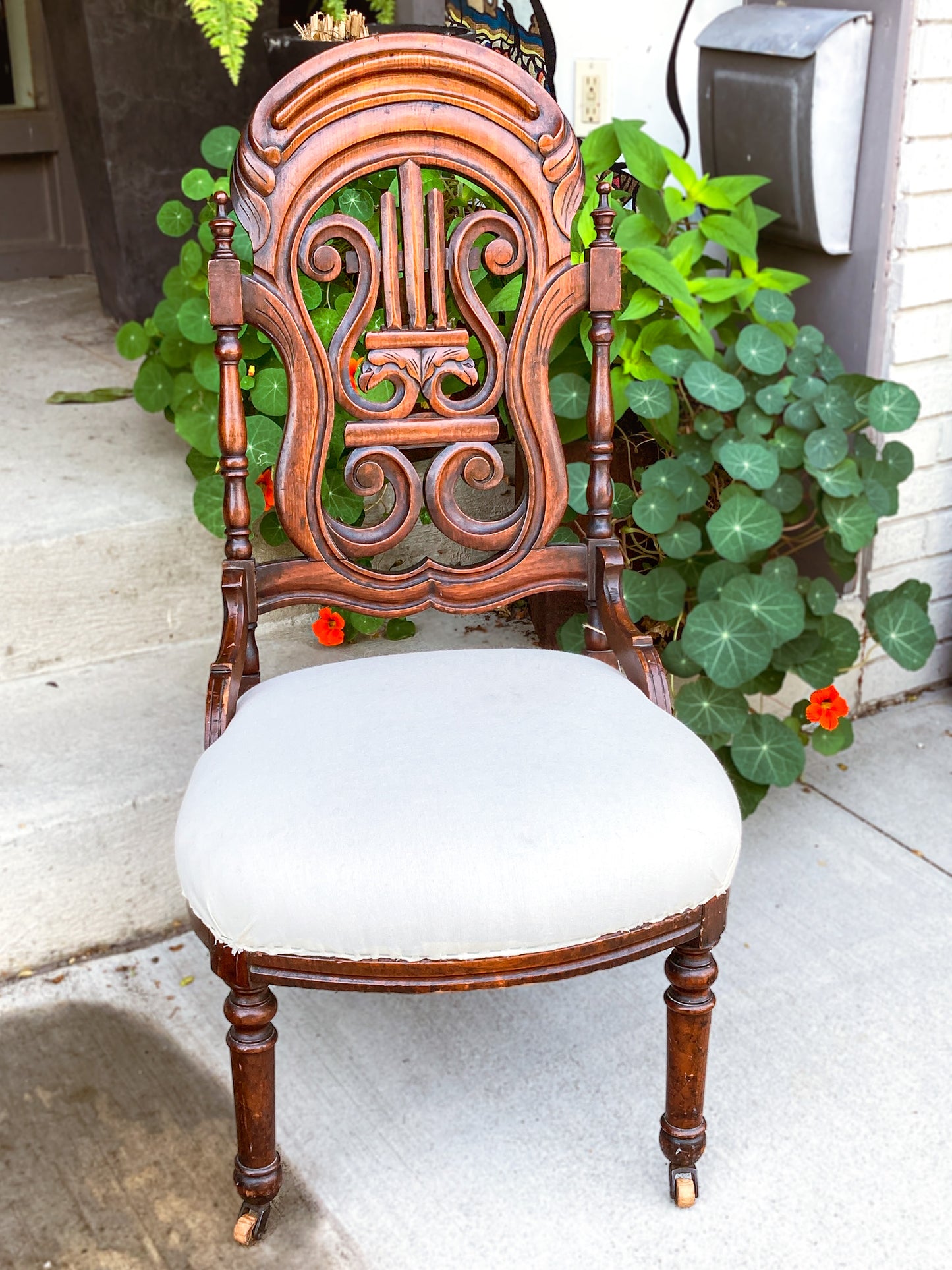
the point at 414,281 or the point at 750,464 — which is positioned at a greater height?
the point at 414,281

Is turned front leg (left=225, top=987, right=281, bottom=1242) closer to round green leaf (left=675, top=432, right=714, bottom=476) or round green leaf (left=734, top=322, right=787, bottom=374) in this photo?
round green leaf (left=675, top=432, right=714, bottom=476)

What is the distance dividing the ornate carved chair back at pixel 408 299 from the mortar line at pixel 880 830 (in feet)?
2.66

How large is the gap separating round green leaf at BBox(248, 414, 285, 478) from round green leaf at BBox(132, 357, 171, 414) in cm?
31

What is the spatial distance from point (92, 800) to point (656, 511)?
2.92ft

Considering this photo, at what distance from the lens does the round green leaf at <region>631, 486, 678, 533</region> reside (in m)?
1.87

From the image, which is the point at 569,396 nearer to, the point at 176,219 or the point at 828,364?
the point at 828,364

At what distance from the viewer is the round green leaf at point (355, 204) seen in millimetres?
1863

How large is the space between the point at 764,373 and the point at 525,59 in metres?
0.88

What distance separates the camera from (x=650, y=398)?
1840 millimetres

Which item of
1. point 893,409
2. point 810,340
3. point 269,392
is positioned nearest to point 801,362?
point 810,340

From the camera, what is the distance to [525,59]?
2359 millimetres

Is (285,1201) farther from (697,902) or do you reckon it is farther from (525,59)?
(525,59)

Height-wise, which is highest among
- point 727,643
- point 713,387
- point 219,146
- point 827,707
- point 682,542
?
point 219,146

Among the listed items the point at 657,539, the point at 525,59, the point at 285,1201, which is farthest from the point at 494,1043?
the point at 525,59
